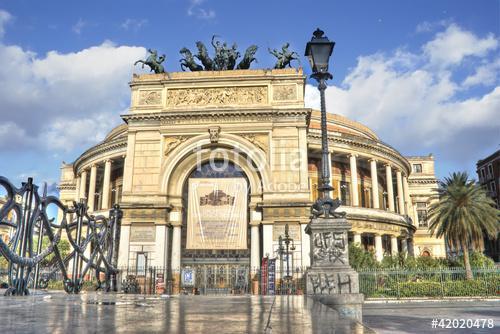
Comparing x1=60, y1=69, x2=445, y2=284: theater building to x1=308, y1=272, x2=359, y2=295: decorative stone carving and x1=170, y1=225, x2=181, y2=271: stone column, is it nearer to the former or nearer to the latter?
x1=170, y1=225, x2=181, y2=271: stone column

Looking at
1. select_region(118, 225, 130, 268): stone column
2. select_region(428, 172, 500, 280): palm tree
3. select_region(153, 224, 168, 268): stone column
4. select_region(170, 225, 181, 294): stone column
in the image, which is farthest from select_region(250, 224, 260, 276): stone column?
select_region(428, 172, 500, 280): palm tree

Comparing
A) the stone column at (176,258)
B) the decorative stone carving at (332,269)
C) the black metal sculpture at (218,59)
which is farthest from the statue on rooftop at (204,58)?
the decorative stone carving at (332,269)

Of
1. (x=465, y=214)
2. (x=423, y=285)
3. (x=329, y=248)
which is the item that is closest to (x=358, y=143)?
(x=465, y=214)

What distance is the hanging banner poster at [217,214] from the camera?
28.8 metres

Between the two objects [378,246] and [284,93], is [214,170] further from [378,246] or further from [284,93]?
[378,246]

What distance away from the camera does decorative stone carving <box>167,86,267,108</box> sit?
3114 centimetres

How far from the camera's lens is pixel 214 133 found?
30.3 meters

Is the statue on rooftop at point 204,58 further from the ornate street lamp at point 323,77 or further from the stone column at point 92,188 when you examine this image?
the ornate street lamp at point 323,77

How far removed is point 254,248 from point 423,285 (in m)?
10.6

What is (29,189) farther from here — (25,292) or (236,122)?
(236,122)

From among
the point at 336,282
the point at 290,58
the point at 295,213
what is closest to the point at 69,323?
the point at 336,282

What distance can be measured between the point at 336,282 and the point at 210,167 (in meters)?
21.9

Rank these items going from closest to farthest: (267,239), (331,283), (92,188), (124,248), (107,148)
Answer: (331,283) → (267,239) → (124,248) → (107,148) → (92,188)

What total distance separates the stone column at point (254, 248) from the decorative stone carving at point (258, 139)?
5569mm
